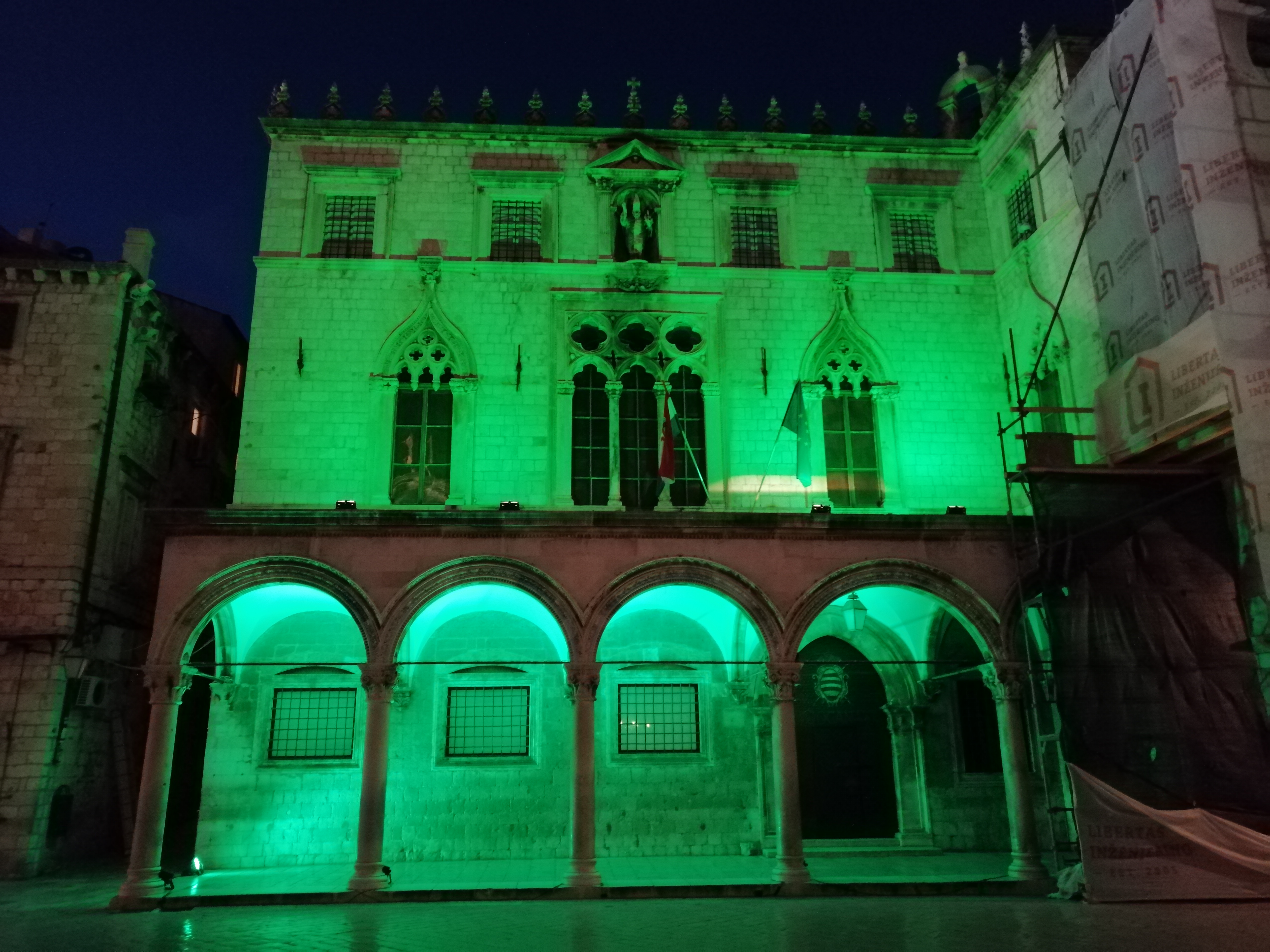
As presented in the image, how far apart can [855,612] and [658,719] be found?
443cm

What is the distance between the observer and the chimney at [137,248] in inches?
771

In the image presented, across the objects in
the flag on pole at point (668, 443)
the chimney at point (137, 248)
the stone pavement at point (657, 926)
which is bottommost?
the stone pavement at point (657, 926)

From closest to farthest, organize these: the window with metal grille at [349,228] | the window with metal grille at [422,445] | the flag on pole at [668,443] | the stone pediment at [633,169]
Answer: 1. the flag on pole at [668,443]
2. the window with metal grille at [422,445]
3. the window with metal grille at [349,228]
4. the stone pediment at [633,169]

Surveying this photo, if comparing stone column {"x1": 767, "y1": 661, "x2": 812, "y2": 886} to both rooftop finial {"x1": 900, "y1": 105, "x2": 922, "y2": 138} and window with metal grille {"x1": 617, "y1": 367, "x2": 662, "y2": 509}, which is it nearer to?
window with metal grille {"x1": 617, "y1": 367, "x2": 662, "y2": 509}

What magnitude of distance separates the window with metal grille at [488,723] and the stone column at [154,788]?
503 centimetres

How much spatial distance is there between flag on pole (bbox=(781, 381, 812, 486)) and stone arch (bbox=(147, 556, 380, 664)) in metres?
7.53

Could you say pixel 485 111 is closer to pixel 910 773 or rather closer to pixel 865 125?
pixel 865 125

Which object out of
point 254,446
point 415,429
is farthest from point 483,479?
point 254,446

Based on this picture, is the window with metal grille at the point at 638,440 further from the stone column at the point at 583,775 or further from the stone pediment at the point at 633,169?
the stone column at the point at 583,775

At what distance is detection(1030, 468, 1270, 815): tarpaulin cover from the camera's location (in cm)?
1344

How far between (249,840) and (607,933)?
925cm

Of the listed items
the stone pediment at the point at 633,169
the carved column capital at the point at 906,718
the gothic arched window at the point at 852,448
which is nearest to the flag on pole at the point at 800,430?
the gothic arched window at the point at 852,448

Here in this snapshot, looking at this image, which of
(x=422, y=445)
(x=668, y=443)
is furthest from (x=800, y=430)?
(x=422, y=445)

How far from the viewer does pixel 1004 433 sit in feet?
60.1
